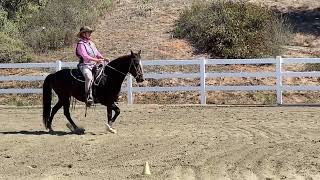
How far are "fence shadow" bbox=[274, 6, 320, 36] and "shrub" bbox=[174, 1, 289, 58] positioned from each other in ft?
8.09

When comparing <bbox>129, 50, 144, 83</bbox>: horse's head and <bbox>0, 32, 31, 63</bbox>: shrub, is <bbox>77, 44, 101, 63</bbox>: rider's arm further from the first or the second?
<bbox>0, 32, 31, 63</bbox>: shrub

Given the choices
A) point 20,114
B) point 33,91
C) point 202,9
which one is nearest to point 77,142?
point 20,114

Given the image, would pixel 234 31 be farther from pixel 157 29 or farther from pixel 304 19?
pixel 304 19

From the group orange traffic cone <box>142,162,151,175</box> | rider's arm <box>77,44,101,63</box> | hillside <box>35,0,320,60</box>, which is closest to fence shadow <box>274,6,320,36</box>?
hillside <box>35,0,320,60</box>

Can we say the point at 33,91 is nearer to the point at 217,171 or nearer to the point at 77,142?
the point at 77,142

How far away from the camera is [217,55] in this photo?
25594mm

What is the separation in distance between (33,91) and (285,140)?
471 inches

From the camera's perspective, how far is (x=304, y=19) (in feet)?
107

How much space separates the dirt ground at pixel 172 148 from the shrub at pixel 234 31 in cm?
924

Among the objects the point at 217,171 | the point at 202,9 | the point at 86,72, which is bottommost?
the point at 217,171

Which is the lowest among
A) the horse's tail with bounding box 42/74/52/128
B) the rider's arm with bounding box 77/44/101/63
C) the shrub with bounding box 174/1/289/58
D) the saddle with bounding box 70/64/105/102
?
the horse's tail with bounding box 42/74/52/128

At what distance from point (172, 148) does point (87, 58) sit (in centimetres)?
310

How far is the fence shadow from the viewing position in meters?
30.8

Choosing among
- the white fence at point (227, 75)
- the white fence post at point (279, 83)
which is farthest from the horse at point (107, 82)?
the white fence post at point (279, 83)
